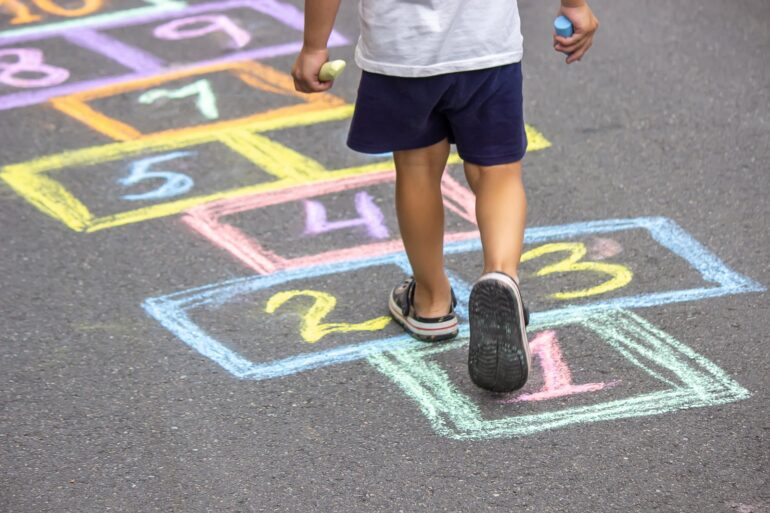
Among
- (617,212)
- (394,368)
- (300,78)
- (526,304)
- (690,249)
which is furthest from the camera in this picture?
(617,212)

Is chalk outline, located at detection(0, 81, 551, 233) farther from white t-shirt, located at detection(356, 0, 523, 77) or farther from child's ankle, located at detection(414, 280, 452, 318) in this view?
white t-shirt, located at detection(356, 0, 523, 77)

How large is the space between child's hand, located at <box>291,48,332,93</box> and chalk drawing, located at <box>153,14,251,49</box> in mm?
2626

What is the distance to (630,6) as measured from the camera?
5992mm

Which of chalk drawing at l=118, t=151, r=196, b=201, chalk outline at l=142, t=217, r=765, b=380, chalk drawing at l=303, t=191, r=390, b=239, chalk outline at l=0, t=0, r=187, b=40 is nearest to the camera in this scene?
chalk outline at l=142, t=217, r=765, b=380

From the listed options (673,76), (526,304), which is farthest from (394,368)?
(673,76)

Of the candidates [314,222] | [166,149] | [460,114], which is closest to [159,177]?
[166,149]

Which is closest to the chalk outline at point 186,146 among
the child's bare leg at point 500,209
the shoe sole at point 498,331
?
the child's bare leg at point 500,209

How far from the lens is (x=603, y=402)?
3064 mm

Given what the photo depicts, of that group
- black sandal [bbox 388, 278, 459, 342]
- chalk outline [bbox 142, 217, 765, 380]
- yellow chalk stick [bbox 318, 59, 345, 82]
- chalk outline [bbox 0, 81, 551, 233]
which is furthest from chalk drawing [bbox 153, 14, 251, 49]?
yellow chalk stick [bbox 318, 59, 345, 82]

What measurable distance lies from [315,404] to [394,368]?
0.86 feet

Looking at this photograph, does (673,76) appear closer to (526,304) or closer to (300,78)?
(526,304)

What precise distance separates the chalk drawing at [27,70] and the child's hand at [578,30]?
277 cm

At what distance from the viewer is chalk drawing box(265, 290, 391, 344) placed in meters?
3.45

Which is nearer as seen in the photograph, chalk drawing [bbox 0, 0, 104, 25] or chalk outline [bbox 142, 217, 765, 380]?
chalk outline [bbox 142, 217, 765, 380]
